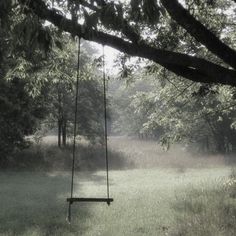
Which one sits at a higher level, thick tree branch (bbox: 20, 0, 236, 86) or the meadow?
thick tree branch (bbox: 20, 0, 236, 86)

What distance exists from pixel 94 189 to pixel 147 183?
3.00m

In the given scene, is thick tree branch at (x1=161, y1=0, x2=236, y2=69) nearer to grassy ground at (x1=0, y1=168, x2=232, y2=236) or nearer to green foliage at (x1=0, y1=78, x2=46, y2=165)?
grassy ground at (x1=0, y1=168, x2=232, y2=236)

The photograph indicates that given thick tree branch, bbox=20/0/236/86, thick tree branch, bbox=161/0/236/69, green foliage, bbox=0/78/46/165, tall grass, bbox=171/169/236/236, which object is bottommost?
tall grass, bbox=171/169/236/236

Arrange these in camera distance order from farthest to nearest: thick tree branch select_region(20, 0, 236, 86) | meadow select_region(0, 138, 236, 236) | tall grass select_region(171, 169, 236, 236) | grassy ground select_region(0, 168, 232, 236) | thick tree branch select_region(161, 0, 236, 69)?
grassy ground select_region(0, 168, 232, 236), meadow select_region(0, 138, 236, 236), tall grass select_region(171, 169, 236, 236), thick tree branch select_region(161, 0, 236, 69), thick tree branch select_region(20, 0, 236, 86)

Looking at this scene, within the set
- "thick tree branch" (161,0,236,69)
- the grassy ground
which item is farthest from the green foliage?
"thick tree branch" (161,0,236,69)

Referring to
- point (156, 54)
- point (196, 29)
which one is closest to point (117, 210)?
point (156, 54)

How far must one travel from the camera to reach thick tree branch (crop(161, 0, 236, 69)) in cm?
566

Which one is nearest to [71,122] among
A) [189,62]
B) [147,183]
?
[147,183]

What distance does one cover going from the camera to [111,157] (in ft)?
103

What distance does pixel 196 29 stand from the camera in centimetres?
582

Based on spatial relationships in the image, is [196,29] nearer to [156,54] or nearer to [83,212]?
[156,54]

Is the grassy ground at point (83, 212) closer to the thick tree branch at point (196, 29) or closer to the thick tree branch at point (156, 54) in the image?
the thick tree branch at point (156, 54)

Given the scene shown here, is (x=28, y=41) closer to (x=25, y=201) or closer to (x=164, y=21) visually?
(x=164, y=21)

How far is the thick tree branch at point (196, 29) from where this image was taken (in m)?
5.66
